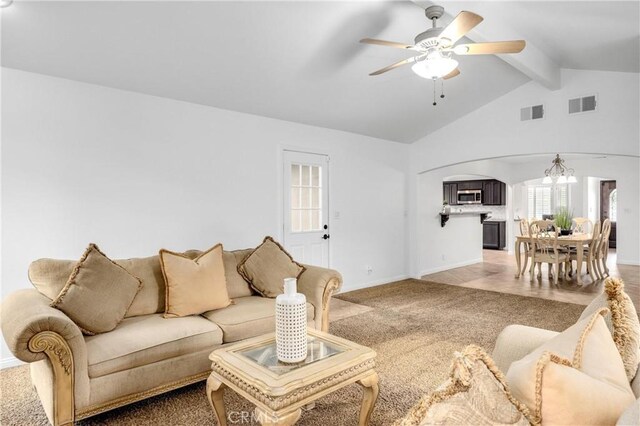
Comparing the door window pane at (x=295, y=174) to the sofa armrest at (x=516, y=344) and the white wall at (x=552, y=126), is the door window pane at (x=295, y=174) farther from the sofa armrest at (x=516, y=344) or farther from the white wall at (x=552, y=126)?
the sofa armrest at (x=516, y=344)

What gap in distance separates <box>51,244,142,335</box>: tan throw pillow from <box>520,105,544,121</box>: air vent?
5.29 m

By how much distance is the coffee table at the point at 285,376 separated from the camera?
1.72m


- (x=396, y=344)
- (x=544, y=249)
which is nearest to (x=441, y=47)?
(x=396, y=344)

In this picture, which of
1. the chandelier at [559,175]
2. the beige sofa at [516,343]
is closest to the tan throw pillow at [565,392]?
the beige sofa at [516,343]

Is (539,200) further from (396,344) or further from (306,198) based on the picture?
(396,344)

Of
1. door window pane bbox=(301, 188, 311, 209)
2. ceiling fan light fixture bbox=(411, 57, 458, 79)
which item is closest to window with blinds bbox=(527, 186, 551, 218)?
door window pane bbox=(301, 188, 311, 209)

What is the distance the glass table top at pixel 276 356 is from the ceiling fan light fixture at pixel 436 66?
6.69 ft

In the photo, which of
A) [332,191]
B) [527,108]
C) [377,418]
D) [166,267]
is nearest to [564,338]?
[377,418]

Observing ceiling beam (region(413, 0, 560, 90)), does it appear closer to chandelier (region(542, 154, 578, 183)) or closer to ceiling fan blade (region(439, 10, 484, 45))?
ceiling fan blade (region(439, 10, 484, 45))

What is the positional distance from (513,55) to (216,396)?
13.4 feet

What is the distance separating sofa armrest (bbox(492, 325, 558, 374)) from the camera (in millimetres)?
1862

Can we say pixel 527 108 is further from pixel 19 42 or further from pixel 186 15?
pixel 19 42

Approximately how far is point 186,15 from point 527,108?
4.62 metres

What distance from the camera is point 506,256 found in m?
9.73
